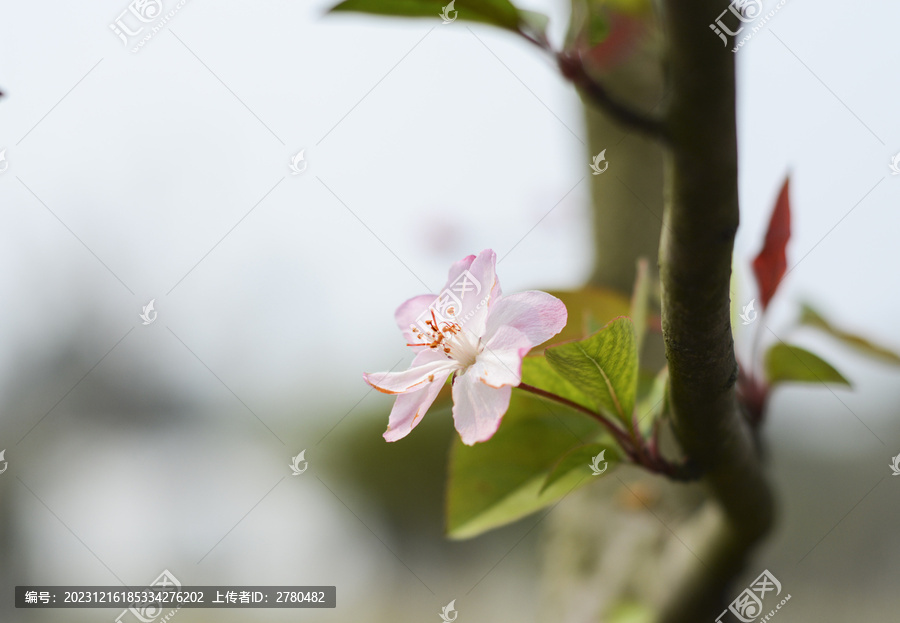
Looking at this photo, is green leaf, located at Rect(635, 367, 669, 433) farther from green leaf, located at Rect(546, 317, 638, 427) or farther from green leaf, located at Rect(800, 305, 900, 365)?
green leaf, located at Rect(800, 305, 900, 365)

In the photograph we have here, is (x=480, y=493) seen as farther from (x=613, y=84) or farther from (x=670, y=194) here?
(x=613, y=84)

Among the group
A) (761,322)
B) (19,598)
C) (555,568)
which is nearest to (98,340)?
(19,598)

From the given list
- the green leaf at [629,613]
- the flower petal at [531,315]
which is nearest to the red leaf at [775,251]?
the flower petal at [531,315]

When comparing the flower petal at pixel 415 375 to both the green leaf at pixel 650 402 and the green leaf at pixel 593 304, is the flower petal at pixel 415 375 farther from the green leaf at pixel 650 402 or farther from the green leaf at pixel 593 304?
the green leaf at pixel 593 304

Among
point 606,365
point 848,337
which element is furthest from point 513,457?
point 848,337

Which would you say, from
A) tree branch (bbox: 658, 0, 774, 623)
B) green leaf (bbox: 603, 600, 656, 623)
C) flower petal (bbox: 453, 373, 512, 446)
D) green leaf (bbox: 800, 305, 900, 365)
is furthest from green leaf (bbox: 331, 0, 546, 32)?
green leaf (bbox: 603, 600, 656, 623)

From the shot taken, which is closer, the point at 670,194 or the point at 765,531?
the point at 670,194

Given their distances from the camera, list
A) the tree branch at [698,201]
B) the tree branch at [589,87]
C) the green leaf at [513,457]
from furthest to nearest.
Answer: the green leaf at [513,457], the tree branch at [589,87], the tree branch at [698,201]
